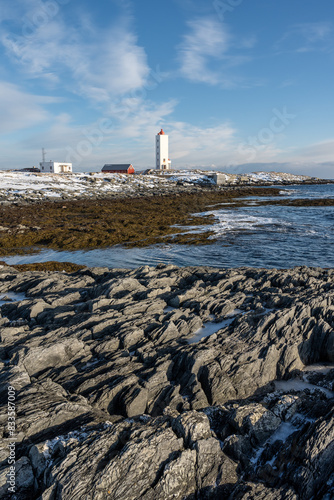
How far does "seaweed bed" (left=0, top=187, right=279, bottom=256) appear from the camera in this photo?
3372 centimetres

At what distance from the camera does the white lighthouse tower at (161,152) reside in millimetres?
139975

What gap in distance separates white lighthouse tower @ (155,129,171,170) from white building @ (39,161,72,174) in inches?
1650

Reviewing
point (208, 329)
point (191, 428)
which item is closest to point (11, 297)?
point (208, 329)

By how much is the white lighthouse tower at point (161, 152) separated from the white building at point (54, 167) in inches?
1650

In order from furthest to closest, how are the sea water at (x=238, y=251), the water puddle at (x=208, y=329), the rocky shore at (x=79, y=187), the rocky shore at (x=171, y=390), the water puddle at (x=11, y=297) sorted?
1. the rocky shore at (x=79, y=187)
2. the sea water at (x=238, y=251)
3. the water puddle at (x=11, y=297)
4. the water puddle at (x=208, y=329)
5. the rocky shore at (x=171, y=390)

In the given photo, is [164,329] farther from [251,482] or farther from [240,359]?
[251,482]

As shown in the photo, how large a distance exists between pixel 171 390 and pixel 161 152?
14573 cm

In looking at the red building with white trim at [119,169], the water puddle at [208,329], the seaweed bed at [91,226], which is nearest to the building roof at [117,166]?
the red building with white trim at [119,169]

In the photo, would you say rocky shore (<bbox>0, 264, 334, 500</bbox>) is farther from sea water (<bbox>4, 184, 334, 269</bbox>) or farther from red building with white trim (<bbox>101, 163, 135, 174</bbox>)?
red building with white trim (<bbox>101, 163, 135, 174</bbox>)

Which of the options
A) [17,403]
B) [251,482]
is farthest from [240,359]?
[17,403]

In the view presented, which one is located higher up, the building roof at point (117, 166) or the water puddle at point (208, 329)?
the building roof at point (117, 166)

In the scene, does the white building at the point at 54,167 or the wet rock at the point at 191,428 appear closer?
the wet rock at the point at 191,428

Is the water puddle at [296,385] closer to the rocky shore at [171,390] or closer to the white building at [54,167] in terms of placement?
the rocky shore at [171,390]

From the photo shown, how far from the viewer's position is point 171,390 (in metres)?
8.57
